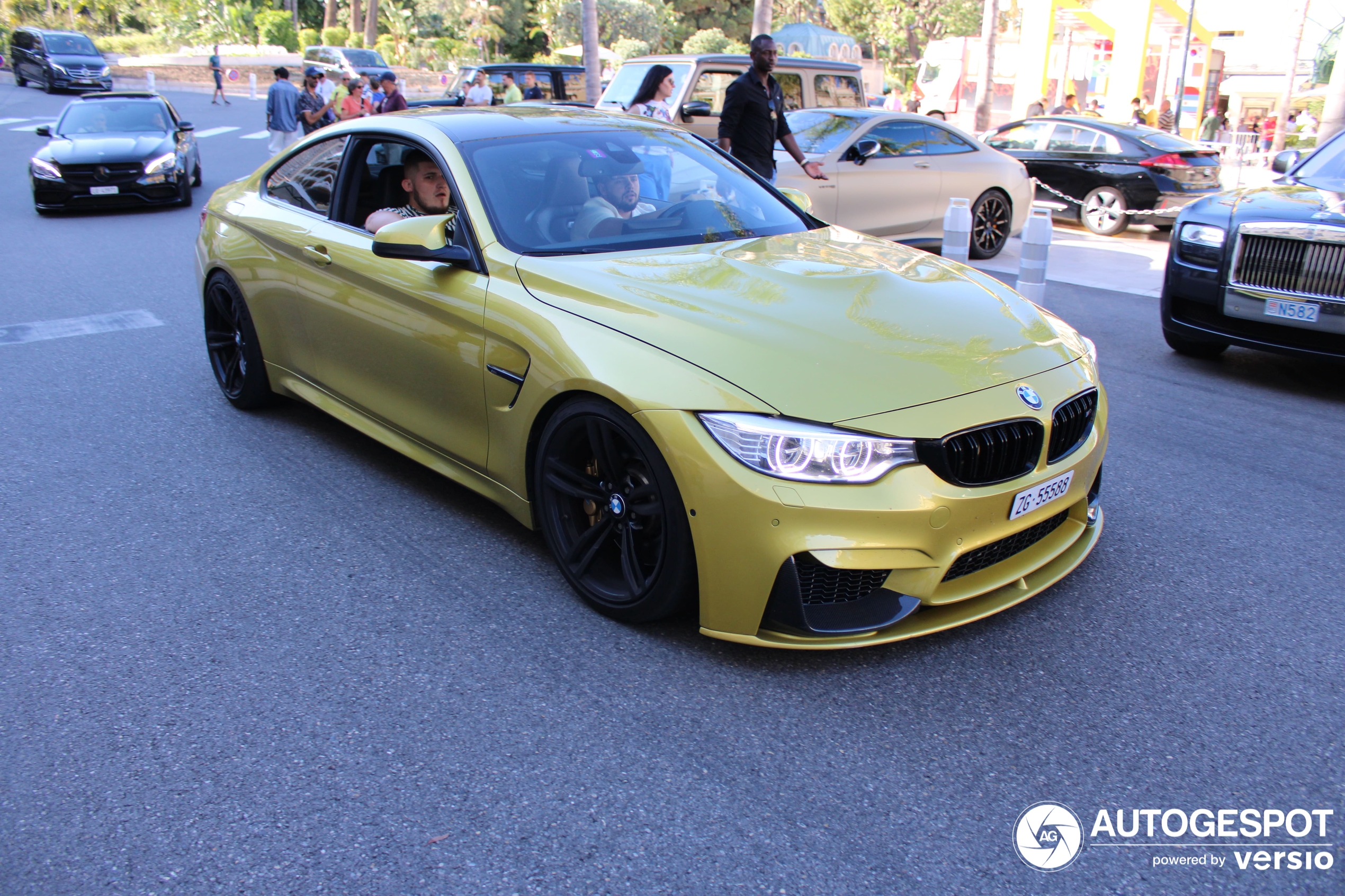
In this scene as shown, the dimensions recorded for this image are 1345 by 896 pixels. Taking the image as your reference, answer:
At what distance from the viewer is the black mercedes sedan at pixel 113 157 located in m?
12.6

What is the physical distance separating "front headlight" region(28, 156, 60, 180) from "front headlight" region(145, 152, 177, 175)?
99cm

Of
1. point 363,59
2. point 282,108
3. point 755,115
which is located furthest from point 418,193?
point 363,59

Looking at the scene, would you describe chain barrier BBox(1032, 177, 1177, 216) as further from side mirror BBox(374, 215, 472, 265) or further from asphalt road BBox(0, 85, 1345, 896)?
side mirror BBox(374, 215, 472, 265)

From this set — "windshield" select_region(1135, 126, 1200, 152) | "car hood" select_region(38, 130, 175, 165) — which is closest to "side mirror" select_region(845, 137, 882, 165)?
"windshield" select_region(1135, 126, 1200, 152)

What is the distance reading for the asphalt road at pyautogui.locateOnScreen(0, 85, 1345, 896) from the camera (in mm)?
2328

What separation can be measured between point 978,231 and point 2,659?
32.5 ft

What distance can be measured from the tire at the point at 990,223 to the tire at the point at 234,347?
26.0ft

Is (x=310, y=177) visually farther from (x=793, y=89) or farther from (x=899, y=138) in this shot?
(x=793, y=89)

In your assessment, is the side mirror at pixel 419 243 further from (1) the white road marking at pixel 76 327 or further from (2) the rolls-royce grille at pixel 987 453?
(1) the white road marking at pixel 76 327

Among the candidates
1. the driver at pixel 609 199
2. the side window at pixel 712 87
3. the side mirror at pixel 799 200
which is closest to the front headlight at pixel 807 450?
the driver at pixel 609 199

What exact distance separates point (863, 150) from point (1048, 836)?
28.9ft

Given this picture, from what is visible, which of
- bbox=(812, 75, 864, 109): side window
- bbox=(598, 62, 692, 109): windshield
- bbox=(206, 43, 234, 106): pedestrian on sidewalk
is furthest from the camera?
bbox=(206, 43, 234, 106): pedestrian on sidewalk

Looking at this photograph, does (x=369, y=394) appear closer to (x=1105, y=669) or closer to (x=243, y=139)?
(x=1105, y=669)

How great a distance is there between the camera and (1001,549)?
3104 mm
